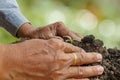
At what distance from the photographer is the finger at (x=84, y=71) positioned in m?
2.04

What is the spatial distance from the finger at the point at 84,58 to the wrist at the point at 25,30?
722 millimetres

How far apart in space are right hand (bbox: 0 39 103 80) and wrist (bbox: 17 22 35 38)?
0.66 m

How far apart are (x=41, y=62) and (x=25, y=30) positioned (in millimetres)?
823

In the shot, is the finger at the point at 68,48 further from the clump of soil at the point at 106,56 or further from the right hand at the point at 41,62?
the clump of soil at the point at 106,56

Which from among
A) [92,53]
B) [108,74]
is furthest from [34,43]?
[108,74]

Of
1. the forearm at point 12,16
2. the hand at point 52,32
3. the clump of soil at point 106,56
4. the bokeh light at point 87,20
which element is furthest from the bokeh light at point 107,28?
the clump of soil at point 106,56

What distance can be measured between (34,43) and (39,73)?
177mm

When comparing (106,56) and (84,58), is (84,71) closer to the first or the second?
(84,58)

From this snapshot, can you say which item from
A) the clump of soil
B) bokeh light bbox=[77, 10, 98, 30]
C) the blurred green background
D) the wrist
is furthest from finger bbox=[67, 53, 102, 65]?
bokeh light bbox=[77, 10, 98, 30]

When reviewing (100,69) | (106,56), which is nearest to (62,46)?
(100,69)

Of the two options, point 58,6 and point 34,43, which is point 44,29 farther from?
point 58,6

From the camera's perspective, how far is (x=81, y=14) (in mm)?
6312

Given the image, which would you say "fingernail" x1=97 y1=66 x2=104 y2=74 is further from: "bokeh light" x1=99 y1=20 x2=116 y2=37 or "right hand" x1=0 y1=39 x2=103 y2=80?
"bokeh light" x1=99 y1=20 x2=116 y2=37

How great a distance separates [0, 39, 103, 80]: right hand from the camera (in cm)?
198
